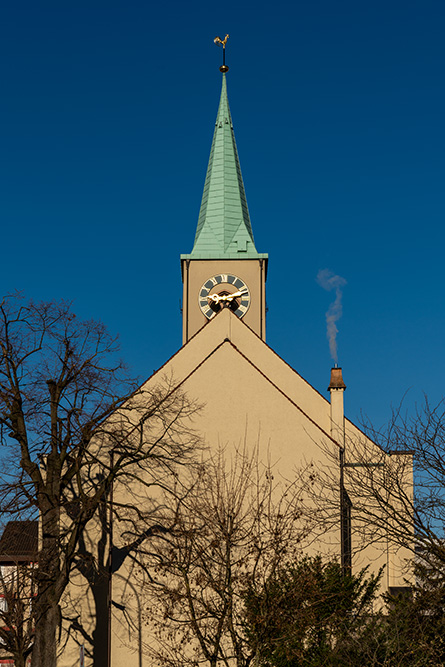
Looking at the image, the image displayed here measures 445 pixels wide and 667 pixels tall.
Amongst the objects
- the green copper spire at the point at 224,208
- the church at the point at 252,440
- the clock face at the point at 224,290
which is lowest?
the church at the point at 252,440

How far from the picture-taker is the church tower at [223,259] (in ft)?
135

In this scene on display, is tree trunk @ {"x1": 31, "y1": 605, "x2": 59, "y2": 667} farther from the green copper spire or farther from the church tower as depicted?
the green copper spire

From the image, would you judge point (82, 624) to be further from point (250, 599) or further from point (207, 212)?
point (207, 212)

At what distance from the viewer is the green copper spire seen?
141ft

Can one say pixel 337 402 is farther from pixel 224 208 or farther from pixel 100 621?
pixel 224 208

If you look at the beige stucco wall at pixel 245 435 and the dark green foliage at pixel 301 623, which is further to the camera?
the beige stucco wall at pixel 245 435

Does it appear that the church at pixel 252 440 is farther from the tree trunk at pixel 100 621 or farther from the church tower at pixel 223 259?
the church tower at pixel 223 259

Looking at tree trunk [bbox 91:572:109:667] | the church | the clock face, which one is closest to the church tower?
the clock face

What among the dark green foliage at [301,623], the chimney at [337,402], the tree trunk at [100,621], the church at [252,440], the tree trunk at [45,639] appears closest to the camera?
the dark green foliage at [301,623]

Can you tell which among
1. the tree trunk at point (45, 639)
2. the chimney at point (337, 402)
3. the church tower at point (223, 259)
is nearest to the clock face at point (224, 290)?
the church tower at point (223, 259)

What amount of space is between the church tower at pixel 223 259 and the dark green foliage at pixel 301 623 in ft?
73.9

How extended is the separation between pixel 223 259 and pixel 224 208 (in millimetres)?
3872

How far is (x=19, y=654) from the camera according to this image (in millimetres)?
20812

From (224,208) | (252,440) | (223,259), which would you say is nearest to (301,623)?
(252,440)
